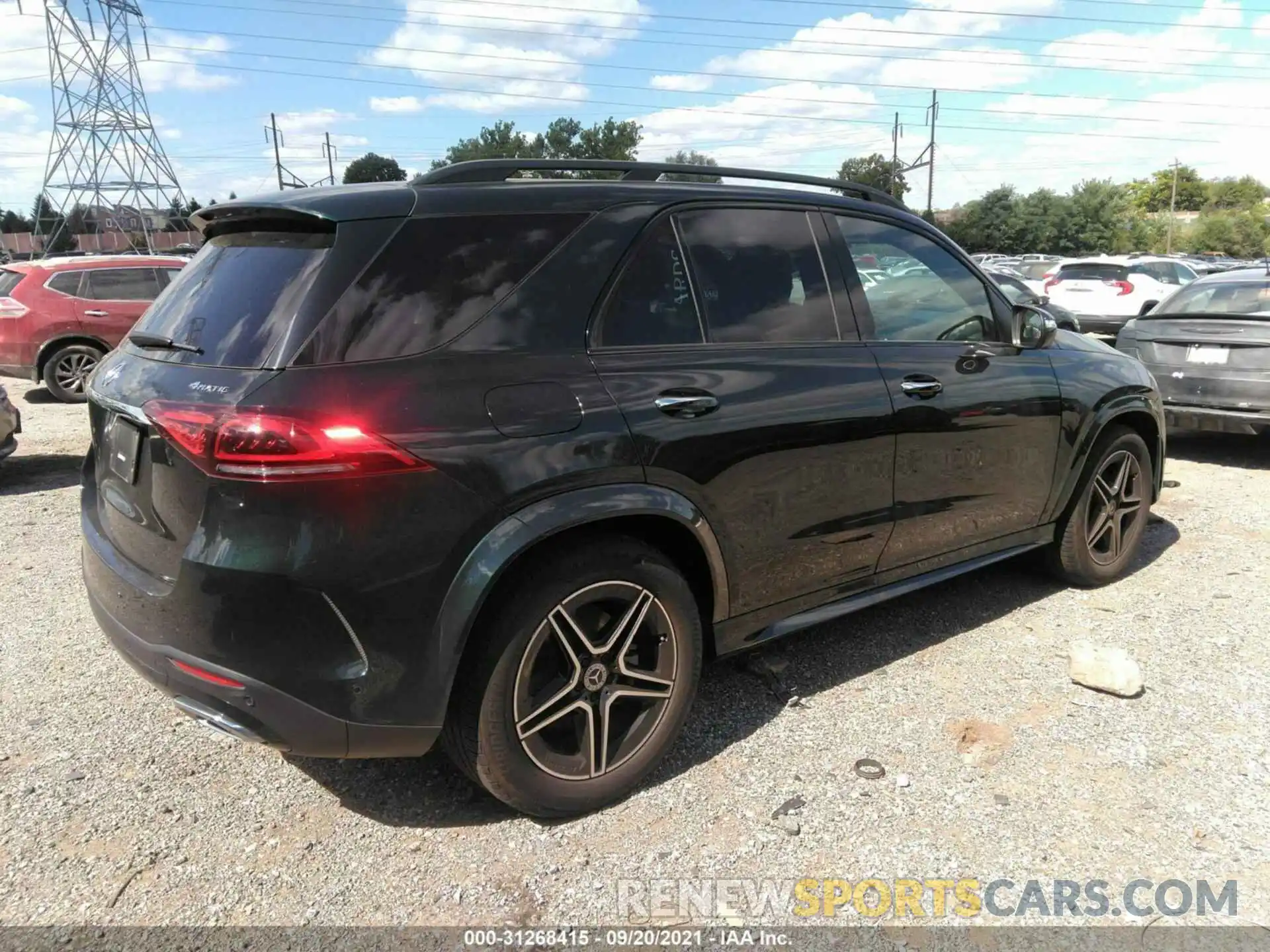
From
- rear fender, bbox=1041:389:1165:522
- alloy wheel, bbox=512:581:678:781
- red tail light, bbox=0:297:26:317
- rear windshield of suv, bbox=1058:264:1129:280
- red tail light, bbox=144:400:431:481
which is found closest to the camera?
red tail light, bbox=144:400:431:481

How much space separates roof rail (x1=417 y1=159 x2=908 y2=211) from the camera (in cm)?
271

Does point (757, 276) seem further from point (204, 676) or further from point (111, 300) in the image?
point (111, 300)

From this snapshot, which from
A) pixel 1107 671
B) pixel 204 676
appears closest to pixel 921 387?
pixel 1107 671

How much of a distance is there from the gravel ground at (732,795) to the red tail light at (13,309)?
8411 mm

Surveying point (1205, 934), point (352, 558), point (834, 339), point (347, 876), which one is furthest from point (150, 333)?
point (1205, 934)

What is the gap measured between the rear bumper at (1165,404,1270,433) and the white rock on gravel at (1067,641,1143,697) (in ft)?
13.9

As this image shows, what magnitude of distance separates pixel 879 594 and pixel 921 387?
2.71 feet

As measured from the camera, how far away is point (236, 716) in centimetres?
232

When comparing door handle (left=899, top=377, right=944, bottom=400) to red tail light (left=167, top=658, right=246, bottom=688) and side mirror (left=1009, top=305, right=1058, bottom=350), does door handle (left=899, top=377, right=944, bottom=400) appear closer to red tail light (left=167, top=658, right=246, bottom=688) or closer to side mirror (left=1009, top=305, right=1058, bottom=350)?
side mirror (left=1009, top=305, right=1058, bottom=350)

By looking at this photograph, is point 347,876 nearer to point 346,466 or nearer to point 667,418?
point 346,466

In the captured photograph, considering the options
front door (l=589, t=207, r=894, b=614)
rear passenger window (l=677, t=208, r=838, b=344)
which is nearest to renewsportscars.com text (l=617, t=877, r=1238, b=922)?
front door (l=589, t=207, r=894, b=614)

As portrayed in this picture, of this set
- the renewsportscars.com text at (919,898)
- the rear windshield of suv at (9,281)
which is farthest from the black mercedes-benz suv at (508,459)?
the rear windshield of suv at (9,281)

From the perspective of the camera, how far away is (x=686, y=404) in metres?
2.78

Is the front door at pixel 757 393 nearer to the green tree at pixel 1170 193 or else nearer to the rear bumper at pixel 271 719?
the rear bumper at pixel 271 719
